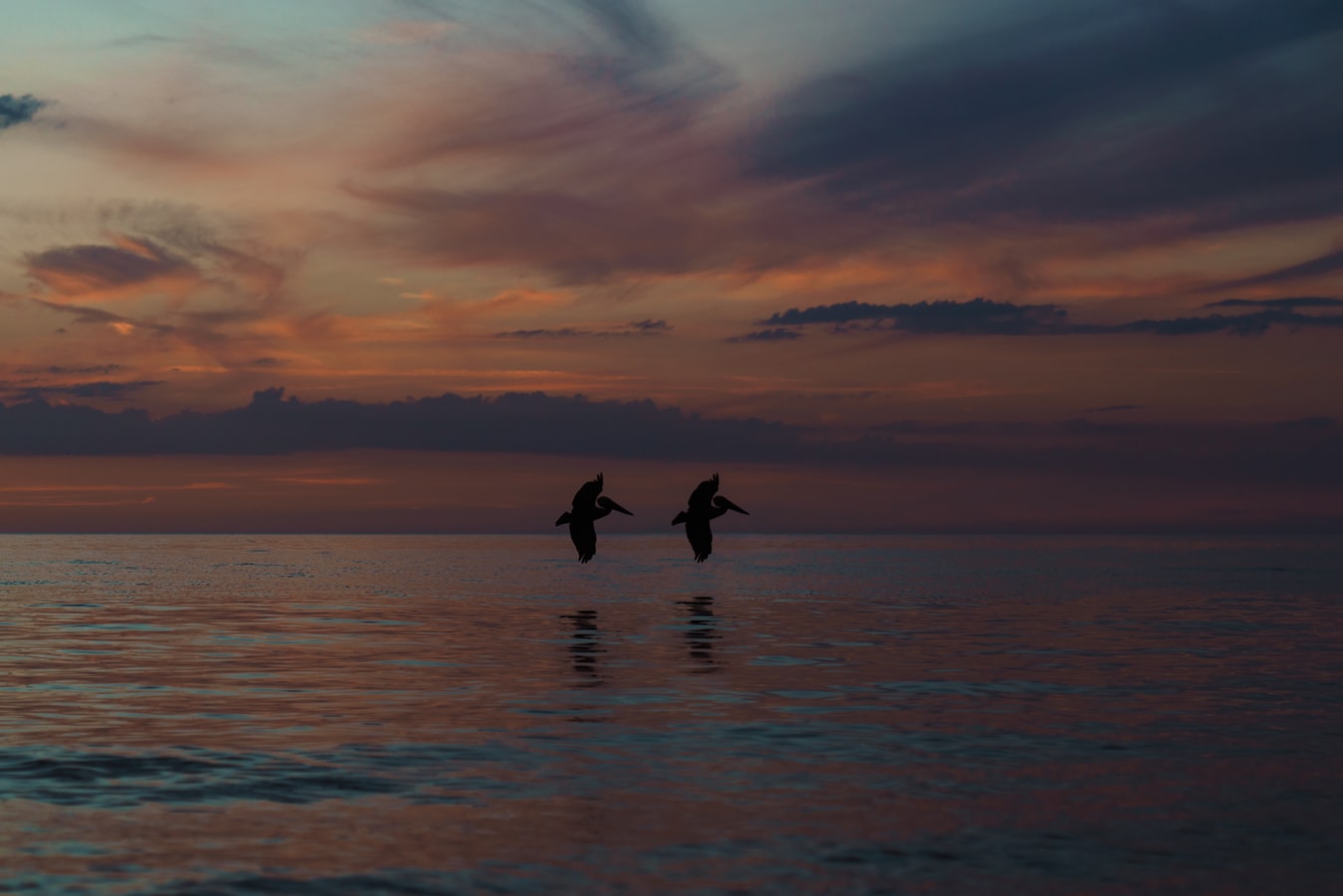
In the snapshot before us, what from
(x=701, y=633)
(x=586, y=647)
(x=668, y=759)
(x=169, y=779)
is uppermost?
(x=169, y=779)

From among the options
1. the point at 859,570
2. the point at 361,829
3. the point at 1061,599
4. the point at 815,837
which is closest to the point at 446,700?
the point at 361,829

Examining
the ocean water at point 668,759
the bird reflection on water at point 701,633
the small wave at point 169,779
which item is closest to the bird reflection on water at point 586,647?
the ocean water at point 668,759

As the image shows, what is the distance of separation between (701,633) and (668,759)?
19.3 meters

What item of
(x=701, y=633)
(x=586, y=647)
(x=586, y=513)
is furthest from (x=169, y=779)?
(x=586, y=513)

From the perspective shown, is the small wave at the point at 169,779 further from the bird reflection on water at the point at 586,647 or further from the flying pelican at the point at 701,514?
the flying pelican at the point at 701,514

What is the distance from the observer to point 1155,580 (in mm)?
74062

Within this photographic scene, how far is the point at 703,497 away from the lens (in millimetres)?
50281

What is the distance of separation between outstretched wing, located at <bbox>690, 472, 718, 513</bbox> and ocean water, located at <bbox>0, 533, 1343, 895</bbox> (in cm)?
1060

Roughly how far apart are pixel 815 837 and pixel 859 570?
79386mm

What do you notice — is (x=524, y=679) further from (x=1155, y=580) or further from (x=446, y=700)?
(x=1155, y=580)

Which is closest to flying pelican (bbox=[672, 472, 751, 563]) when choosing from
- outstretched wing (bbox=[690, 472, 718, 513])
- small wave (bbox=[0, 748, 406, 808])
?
outstretched wing (bbox=[690, 472, 718, 513])

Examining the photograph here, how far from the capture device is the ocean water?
41.0 feet

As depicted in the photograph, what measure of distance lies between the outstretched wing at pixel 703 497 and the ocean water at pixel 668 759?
1060 cm

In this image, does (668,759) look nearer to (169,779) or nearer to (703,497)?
(169,779)
